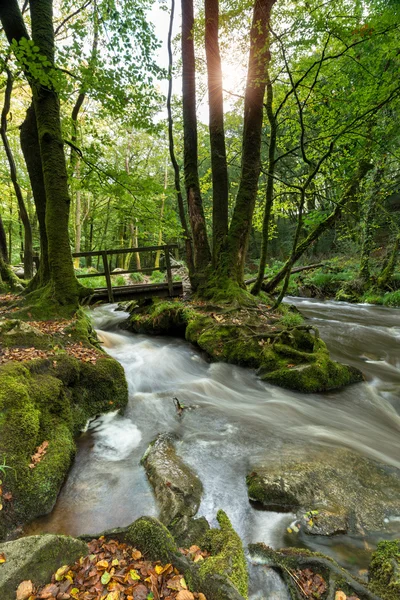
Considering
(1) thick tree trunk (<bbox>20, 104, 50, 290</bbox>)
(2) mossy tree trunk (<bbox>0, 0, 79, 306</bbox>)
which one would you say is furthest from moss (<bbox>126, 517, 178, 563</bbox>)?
(1) thick tree trunk (<bbox>20, 104, 50, 290</bbox>)

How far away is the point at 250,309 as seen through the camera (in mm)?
7344

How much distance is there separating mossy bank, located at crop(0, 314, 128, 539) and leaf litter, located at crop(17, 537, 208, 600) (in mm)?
975

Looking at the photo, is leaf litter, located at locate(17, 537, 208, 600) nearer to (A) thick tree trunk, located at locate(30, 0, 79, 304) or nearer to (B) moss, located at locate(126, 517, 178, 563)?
(B) moss, located at locate(126, 517, 178, 563)

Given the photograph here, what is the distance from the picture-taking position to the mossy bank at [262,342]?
5168mm

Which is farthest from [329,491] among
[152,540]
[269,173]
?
[269,173]

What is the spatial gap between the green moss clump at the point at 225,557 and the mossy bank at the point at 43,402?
148 centimetres

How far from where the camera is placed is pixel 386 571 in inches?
70.0

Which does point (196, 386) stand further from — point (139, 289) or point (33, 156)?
point (33, 156)

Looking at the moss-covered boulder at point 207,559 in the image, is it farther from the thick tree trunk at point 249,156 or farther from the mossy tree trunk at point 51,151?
the thick tree trunk at point 249,156

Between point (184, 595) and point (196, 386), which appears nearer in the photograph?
point (184, 595)

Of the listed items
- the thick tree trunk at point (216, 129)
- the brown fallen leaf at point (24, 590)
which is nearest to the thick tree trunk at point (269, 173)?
the thick tree trunk at point (216, 129)

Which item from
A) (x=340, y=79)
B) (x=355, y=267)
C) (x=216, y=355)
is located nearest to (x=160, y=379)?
(x=216, y=355)

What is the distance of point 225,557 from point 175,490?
915mm

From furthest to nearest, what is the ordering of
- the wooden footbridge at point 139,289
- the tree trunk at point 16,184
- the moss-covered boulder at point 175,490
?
the tree trunk at point 16,184
the wooden footbridge at point 139,289
the moss-covered boulder at point 175,490
